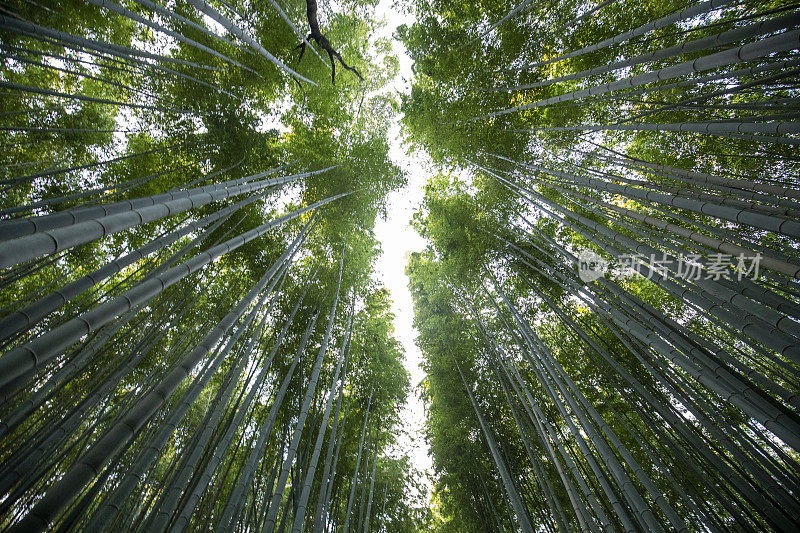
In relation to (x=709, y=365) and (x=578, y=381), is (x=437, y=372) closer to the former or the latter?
(x=578, y=381)

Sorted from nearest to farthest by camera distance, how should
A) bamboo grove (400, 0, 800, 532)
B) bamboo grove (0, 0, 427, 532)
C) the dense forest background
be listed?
bamboo grove (400, 0, 800, 532), the dense forest background, bamboo grove (0, 0, 427, 532)

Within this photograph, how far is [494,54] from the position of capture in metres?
5.16

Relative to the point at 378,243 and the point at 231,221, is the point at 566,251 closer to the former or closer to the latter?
the point at 378,243

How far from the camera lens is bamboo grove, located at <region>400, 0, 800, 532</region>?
10.2ft

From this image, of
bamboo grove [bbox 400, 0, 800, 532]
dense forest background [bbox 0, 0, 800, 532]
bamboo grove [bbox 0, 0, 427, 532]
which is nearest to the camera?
bamboo grove [bbox 400, 0, 800, 532]

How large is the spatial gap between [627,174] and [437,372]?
14.5ft

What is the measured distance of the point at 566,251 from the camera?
146 inches

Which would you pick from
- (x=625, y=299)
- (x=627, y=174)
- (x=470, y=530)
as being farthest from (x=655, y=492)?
(x=627, y=174)

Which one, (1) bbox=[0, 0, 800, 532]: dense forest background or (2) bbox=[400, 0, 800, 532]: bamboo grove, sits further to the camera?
(1) bbox=[0, 0, 800, 532]: dense forest background

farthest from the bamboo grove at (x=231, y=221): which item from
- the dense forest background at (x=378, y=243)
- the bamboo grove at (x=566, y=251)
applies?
the bamboo grove at (x=566, y=251)

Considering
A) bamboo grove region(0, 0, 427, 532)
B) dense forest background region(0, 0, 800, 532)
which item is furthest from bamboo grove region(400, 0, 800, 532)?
bamboo grove region(0, 0, 427, 532)

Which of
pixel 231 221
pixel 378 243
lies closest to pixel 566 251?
pixel 378 243

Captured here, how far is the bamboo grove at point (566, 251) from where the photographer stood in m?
3.12

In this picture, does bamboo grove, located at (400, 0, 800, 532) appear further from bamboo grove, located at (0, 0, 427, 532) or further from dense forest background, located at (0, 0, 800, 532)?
bamboo grove, located at (0, 0, 427, 532)
